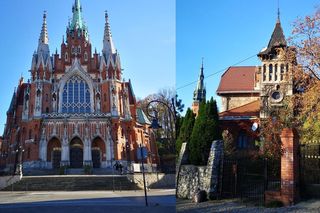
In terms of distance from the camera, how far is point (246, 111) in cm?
3741

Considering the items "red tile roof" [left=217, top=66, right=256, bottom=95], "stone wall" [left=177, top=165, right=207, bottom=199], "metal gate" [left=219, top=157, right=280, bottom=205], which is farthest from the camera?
"red tile roof" [left=217, top=66, right=256, bottom=95]

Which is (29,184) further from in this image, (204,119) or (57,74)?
(57,74)

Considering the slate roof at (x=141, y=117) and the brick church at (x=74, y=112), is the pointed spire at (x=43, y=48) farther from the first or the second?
the slate roof at (x=141, y=117)

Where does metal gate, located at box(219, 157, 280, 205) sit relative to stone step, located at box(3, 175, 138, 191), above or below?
above

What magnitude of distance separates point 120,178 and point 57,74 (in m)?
19.7

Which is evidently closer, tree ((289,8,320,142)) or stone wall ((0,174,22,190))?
tree ((289,8,320,142))

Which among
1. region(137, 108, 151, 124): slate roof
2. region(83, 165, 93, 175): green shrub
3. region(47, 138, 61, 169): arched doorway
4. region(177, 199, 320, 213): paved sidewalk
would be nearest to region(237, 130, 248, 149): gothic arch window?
region(83, 165, 93, 175): green shrub

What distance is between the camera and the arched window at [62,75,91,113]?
45031 mm

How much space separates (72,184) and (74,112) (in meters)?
16.7

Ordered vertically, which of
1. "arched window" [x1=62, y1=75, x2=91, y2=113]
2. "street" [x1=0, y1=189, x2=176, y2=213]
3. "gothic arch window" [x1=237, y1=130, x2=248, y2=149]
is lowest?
"street" [x1=0, y1=189, x2=176, y2=213]

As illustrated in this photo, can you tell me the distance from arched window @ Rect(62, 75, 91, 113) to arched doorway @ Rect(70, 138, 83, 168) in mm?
3235

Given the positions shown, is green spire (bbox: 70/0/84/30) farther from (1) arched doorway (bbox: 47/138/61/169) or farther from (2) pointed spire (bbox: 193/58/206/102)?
(2) pointed spire (bbox: 193/58/206/102)

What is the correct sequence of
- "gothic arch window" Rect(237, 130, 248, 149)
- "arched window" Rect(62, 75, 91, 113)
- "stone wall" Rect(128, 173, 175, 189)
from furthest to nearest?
"arched window" Rect(62, 75, 91, 113), "gothic arch window" Rect(237, 130, 248, 149), "stone wall" Rect(128, 173, 175, 189)

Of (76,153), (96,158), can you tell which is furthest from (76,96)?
(96,158)
